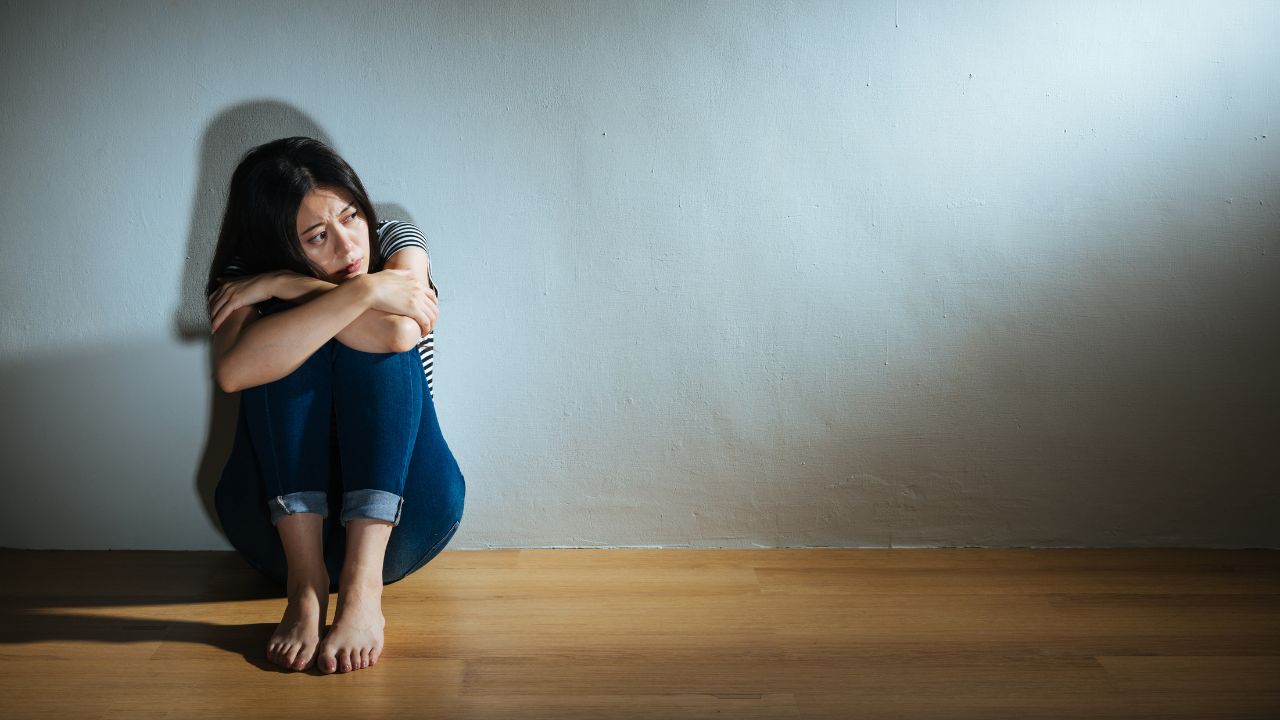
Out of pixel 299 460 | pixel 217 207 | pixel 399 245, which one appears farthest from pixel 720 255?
pixel 217 207

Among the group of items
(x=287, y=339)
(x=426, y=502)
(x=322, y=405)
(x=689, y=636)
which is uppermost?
(x=287, y=339)

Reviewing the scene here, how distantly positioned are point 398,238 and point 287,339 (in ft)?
1.00

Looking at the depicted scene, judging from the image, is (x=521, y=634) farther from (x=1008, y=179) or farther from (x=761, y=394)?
(x=1008, y=179)

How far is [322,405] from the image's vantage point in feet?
4.52

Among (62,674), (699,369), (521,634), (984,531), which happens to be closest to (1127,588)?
(984,531)

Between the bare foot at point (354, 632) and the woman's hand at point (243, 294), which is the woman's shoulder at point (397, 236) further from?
the bare foot at point (354, 632)

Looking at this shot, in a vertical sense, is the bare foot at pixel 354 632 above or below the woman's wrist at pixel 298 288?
below

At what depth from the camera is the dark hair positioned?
4.70 feet

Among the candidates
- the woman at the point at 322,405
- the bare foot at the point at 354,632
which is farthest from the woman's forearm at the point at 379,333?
the bare foot at the point at 354,632

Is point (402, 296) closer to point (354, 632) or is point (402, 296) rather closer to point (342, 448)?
point (342, 448)

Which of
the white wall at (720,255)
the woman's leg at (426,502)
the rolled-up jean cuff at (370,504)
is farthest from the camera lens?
the white wall at (720,255)

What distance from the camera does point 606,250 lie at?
172 centimetres

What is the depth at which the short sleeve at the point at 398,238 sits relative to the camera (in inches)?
61.2

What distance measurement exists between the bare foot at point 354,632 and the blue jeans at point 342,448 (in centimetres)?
11
